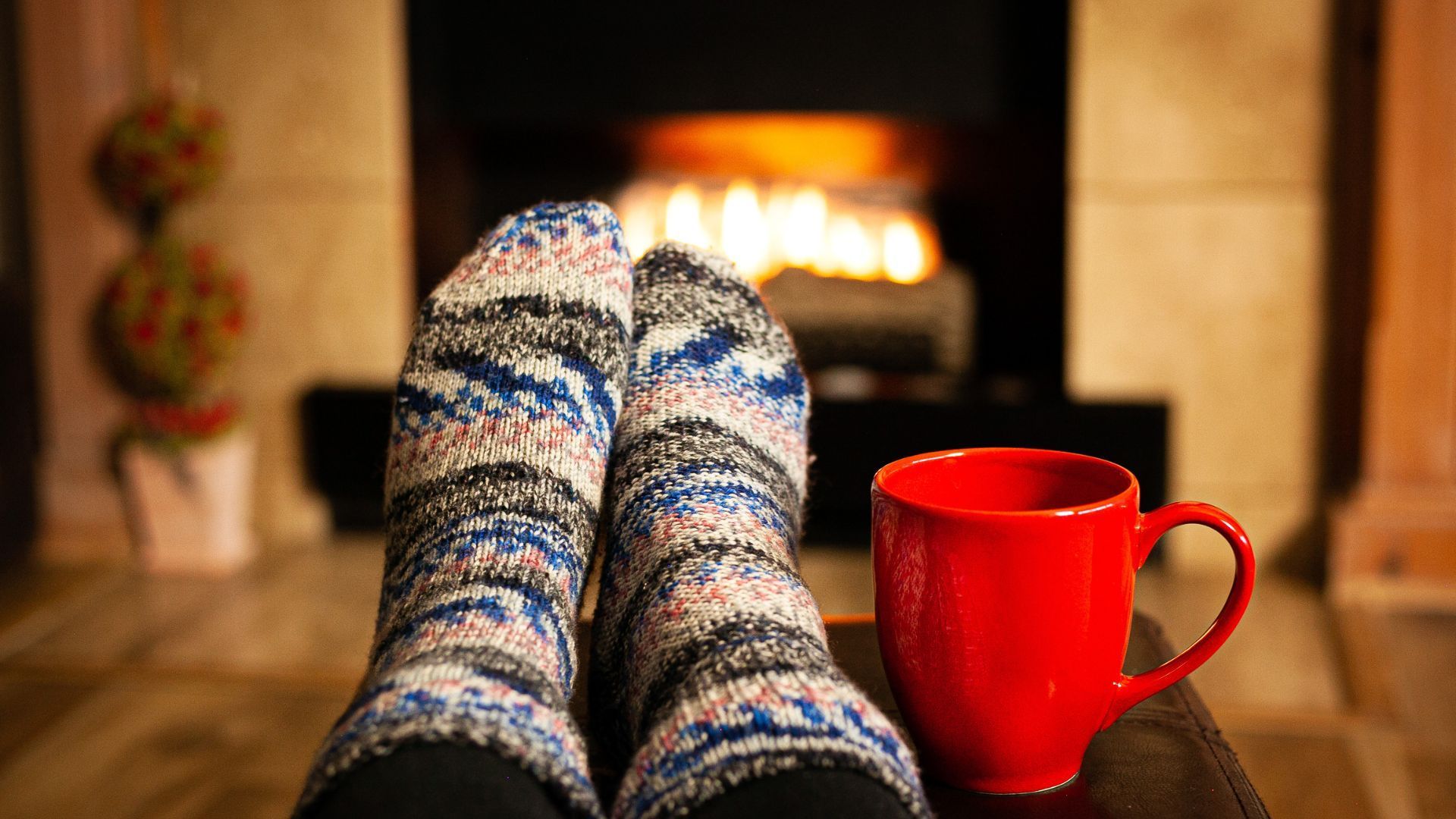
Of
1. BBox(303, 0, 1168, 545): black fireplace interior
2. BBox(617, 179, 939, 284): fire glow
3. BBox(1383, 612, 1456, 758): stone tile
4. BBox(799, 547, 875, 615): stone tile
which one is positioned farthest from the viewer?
BBox(617, 179, 939, 284): fire glow

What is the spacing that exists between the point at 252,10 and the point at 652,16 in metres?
0.62

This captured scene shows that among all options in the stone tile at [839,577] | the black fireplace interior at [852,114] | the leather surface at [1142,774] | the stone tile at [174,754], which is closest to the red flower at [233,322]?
the black fireplace interior at [852,114]

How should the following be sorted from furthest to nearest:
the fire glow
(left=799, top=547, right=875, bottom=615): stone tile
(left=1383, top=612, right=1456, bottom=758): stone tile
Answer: the fire glow < (left=799, top=547, right=875, bottom=615): stone tile < (left=1383, top=612, right=1456, bottom=758): stone tile

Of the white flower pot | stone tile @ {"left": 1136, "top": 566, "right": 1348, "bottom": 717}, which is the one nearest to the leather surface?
stone tile @ {"left": 1136, "top": 566, "right": 1348, "bottom": 717}

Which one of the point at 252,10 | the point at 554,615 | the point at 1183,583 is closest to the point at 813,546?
the point at 1183,583

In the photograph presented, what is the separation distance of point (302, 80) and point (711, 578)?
161 cm

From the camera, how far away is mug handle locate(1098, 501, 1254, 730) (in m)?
0.41

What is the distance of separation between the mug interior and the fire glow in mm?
1472

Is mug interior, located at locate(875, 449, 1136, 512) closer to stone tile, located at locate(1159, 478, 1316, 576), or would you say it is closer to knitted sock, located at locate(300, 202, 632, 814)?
knitted sock, located at locate(300, 202, 632, 814)

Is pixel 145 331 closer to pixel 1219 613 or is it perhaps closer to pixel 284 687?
pixel 284 687

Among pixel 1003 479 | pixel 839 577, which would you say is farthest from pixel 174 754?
pixel 1003 479

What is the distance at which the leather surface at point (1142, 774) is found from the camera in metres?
0.43

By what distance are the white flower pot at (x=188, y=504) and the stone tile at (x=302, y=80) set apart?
45cm

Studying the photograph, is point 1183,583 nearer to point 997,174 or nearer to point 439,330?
point 997,174
